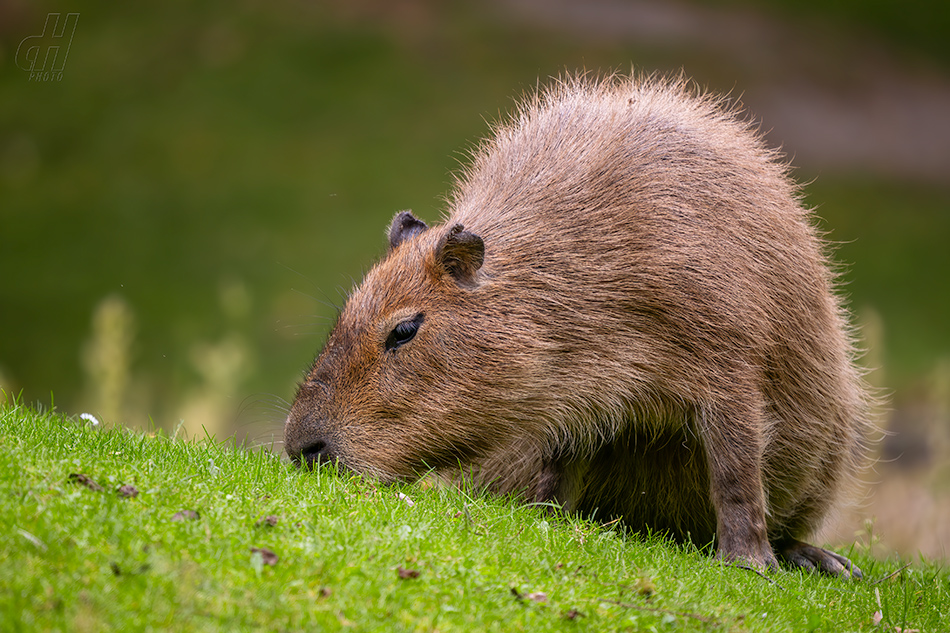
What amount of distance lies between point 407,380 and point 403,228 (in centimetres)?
117

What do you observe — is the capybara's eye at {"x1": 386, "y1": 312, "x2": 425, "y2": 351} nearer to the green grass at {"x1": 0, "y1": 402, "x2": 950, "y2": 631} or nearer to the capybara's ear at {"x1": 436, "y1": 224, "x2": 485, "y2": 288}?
the capybara's ear at {"x1": 436, "y1": 224, "x2": 485, "y2": 288}

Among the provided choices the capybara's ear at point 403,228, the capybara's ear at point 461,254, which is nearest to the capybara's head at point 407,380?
the capybara's ear at point 461,254

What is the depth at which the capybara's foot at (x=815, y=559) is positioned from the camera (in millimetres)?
5652

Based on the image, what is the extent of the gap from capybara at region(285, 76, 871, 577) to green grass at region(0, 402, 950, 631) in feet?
Result: 1.35

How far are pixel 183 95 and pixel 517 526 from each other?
17.5 metres

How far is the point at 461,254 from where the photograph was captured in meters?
5.01

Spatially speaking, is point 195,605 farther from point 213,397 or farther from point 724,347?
point 213,397

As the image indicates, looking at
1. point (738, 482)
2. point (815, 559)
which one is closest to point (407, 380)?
point (738, 482)

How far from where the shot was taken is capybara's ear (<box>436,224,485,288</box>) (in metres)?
4.94

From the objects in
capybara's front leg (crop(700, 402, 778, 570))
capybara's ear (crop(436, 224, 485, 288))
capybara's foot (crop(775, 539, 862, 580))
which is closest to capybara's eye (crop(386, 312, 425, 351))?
capybara's ear (crop(436, 224, 485, 288))

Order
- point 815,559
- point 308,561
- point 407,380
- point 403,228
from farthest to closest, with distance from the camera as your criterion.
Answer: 1. point 815,559
2. point 403,228
3. point 407,380
4. point 308,561

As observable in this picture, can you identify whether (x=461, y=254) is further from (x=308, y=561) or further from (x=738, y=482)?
(x=308, y=561)

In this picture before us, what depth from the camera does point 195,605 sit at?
299 cm

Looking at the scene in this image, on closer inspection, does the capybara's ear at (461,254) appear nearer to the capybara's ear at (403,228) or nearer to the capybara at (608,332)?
the capybara at (608,332)
